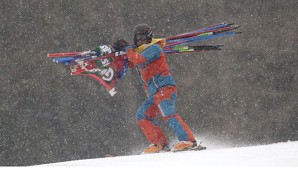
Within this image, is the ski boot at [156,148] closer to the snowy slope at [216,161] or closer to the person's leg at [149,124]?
the person's leg at [149,124]

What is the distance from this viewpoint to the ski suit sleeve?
461cm

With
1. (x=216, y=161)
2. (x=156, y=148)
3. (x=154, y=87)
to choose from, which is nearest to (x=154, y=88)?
(x=154, y=87)

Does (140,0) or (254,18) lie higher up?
(140,0)

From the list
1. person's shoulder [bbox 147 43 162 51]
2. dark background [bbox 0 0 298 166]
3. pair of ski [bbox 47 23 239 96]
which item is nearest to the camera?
person's shoulder [bbox 147 43 162 51]

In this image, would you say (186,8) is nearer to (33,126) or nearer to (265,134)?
(265,134)

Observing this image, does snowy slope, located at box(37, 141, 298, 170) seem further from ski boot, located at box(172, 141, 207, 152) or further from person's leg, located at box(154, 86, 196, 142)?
person's leg, located at box(154, 86, 196, 142)

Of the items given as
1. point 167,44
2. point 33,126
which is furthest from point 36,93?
point 167,44

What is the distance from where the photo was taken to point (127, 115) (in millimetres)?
8211

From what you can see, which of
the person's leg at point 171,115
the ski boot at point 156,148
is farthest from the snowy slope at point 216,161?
the ski boot at point 156,148

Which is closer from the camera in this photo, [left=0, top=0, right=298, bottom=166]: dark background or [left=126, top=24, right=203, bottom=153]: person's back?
[left=126, top=24, right=203, bottom=153]: person's back

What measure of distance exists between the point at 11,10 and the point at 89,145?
2.45m

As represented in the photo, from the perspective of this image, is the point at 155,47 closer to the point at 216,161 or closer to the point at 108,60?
the point at 108,60

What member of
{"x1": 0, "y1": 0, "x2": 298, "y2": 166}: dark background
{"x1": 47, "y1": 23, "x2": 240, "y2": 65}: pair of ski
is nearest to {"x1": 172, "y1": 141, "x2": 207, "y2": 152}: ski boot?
{"x1": 47, "y1": 23, "x2": 240, "y2": 65}: pair of ski

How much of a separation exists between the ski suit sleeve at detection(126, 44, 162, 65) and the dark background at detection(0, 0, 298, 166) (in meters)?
3.50
